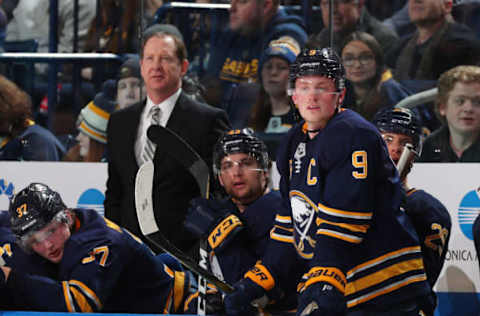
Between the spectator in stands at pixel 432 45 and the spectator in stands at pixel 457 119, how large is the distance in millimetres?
65

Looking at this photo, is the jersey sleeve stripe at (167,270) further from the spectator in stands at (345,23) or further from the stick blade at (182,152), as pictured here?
the spectator in stands at (345,23)

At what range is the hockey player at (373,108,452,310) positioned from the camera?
261cm

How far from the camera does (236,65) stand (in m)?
3.79

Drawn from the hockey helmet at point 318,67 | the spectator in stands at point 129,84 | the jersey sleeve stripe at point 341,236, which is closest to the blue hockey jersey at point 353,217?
the jersey sleeve stripe at point 341,236

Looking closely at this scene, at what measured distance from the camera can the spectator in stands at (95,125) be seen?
3867 mm

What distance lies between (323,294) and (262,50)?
2.32 m

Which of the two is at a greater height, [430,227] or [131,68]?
[131,68]

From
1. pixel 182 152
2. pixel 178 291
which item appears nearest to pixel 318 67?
pixel 182 152

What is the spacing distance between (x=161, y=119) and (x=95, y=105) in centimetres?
50

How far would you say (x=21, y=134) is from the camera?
3.96 m

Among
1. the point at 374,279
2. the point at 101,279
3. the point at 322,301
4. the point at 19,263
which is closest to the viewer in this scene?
the point at 322,301

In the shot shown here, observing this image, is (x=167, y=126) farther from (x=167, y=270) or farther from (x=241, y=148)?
(x=167, y=270)

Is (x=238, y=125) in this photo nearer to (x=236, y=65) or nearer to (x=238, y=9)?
(x=236, y=65)

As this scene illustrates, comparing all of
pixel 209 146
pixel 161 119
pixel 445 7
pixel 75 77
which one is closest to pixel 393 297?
pixel 209 146
